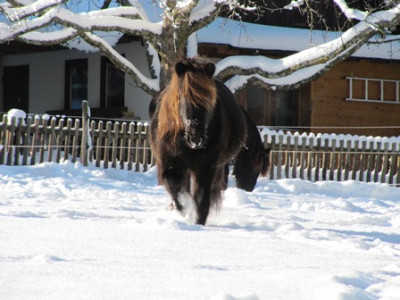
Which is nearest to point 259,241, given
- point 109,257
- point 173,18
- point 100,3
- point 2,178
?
point 109,257

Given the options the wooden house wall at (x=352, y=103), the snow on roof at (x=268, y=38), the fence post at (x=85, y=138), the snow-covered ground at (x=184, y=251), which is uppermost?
the snow on roof at (x=268, y=38)

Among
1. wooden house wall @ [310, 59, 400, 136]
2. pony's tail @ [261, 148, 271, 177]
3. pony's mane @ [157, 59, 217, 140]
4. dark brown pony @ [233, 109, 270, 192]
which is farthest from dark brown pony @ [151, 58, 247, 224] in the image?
wooden house wall @ [310, 59, 400, 136]

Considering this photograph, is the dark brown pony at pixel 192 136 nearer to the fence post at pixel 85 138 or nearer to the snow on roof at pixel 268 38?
the fence post at pixel 85 138

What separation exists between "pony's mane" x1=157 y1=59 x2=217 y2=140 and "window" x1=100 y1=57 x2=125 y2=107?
15377 millimetres

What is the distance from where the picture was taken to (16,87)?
2472 centimetres

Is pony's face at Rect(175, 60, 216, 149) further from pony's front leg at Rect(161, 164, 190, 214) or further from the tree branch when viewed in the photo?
the tree branch

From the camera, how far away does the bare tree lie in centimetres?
1359

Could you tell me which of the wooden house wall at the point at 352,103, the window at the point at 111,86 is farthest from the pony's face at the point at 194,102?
the wooden house wall at the point at 352,103

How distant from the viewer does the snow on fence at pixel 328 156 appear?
17719 millimetres

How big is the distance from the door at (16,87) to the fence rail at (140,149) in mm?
6962

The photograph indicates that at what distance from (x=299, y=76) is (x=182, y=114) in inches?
400

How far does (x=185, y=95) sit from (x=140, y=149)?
958cm

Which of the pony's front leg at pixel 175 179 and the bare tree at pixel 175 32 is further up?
the bare tree at pixel 175 32

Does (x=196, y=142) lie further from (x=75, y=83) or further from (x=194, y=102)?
(x=75, y=83)
